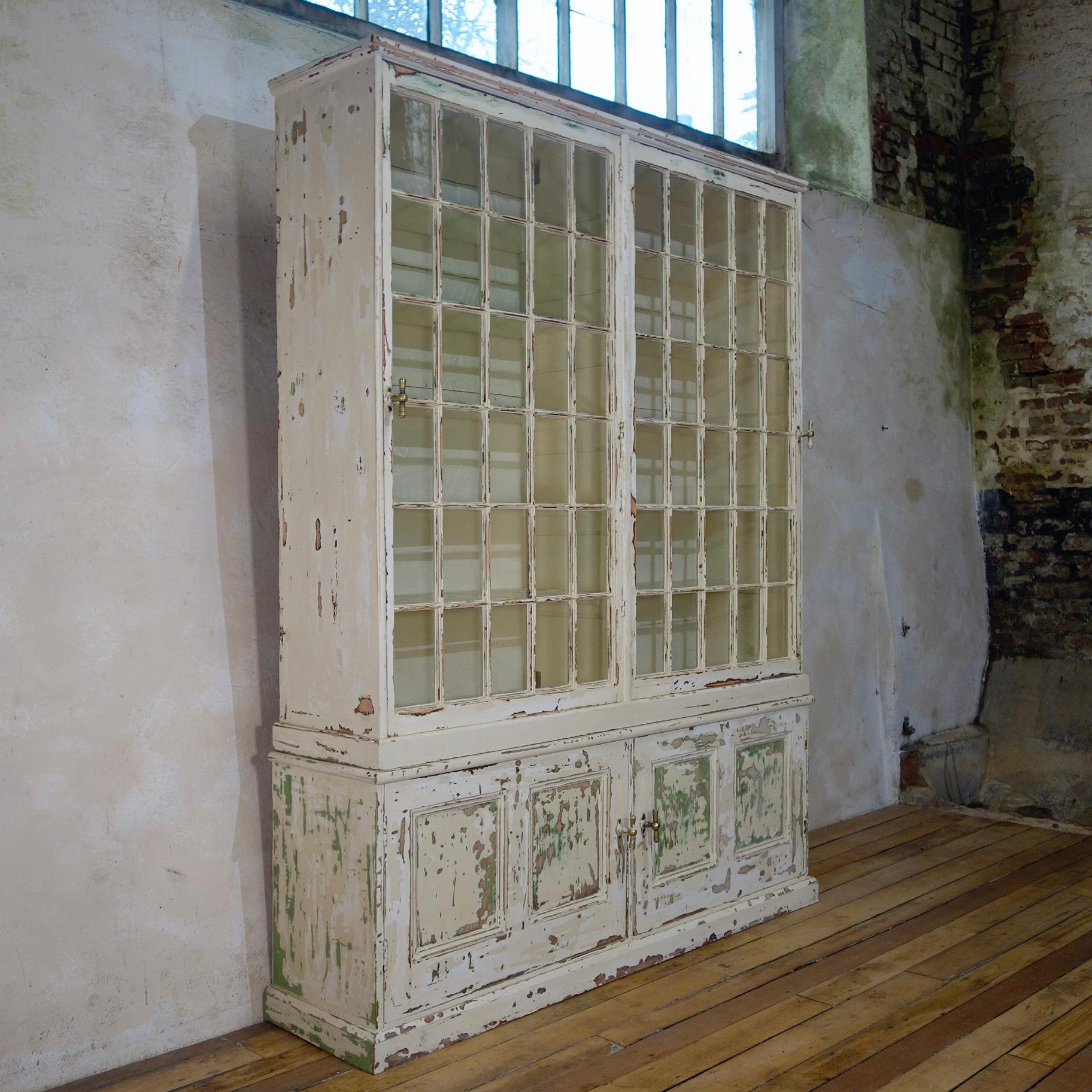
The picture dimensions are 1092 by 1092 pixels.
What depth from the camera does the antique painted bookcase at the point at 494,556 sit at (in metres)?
2.80

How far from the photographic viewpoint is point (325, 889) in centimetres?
289

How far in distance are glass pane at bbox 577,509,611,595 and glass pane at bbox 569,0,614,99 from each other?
184 centimetres

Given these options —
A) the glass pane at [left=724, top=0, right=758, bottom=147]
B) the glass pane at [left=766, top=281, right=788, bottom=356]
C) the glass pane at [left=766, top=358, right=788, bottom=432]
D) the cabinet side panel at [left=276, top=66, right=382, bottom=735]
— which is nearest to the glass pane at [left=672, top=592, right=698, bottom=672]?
the glass pane at [left=766, top=358, right=788, bottom=432]

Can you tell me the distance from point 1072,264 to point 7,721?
16.8ft

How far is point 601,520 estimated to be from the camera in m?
3.37

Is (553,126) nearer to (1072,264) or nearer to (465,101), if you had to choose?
(465,101)

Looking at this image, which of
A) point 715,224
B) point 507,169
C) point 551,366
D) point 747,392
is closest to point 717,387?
point 747,392

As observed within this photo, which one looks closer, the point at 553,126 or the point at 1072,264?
the point at 553,126

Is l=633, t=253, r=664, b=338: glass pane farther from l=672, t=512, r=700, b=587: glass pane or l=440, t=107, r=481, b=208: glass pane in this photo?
l=440, t=107, r=481, b=208: glass pane

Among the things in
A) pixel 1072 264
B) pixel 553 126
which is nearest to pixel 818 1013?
pixel 553 126

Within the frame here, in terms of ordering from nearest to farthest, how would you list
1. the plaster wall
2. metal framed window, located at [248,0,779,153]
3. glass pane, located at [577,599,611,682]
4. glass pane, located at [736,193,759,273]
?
the plaster wall
glass pane, located at [577,599,611,682]
metal framed window, located at [248,0,779,153]
glass pane, located at [736,193,759,273]

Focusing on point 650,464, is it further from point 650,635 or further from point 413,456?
point 413,456

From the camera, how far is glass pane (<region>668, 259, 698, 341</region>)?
3.62 m

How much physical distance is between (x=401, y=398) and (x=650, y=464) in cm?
102
